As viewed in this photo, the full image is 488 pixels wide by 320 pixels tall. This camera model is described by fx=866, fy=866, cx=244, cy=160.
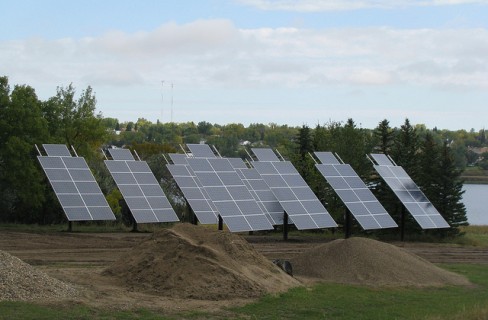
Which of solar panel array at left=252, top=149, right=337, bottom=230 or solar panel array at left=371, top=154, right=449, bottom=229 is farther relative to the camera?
solar panel array at left=371, top=154, right=449, bottom=229

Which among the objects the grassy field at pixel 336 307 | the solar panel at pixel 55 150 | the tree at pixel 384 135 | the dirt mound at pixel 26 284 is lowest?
the grassy field at pixel 336 307

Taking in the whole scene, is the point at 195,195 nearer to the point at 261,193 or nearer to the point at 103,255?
the point at 261,193

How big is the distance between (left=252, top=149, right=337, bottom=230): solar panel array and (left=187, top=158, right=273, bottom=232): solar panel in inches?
53.4

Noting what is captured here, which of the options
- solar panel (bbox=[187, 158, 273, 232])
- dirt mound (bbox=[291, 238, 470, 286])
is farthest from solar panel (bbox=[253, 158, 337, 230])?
dirt mound (bbox=[291, 238, 470, 286])

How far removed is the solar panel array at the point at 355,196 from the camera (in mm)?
39594

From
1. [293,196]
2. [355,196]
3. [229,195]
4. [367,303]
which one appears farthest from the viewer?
[355,196]

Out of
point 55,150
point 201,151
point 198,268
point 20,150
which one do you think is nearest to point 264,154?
point 201,151

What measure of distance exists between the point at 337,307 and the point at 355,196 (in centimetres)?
2089

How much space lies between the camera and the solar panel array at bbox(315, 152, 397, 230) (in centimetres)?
3959

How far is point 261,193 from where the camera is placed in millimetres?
45781

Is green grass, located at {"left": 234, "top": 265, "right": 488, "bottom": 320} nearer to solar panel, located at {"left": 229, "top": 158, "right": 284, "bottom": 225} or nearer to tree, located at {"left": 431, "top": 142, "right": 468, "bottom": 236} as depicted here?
tree, located at {"left": 431, "top": 142, "right": 468, "bottom": 236}

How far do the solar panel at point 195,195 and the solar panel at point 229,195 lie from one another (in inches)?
52.0

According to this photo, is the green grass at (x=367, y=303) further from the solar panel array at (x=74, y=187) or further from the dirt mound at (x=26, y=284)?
the solar panel array at (x=74, y=187)

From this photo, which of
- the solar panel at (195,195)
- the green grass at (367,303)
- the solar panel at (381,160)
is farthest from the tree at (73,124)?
the green grass at (367,303)
